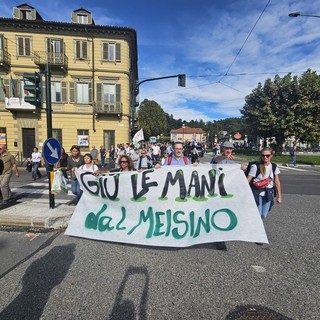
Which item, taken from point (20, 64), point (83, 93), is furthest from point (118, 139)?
point (20, 64)

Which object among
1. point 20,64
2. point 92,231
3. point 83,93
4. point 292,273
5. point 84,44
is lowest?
point 292,273

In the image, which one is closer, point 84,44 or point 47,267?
point 47,267

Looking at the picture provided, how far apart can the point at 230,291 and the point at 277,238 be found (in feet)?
6.97

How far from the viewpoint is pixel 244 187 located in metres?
3.84

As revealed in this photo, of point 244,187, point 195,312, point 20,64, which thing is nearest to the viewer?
point 195,312

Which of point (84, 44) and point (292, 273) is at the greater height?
point (84, 44)

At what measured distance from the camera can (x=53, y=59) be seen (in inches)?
884

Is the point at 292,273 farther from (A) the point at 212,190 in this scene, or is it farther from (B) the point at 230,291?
(A) the point at 212,190

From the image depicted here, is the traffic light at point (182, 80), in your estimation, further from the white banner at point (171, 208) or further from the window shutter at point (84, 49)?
the white banner at point (171, 208)

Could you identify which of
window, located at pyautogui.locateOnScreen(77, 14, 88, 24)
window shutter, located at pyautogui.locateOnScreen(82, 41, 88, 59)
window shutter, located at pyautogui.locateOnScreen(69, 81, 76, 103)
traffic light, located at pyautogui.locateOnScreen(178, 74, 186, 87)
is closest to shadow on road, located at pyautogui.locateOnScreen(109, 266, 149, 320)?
traffic light, located at pyautogui.locateOnScreen(178, 74, 186, 87)

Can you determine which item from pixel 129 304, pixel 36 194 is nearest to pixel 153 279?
pixel 129 304

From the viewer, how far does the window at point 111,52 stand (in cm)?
2309

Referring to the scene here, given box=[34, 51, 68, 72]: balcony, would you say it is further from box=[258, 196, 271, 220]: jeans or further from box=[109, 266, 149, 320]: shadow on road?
box=[109, 266, 149, 320]: shadow on road

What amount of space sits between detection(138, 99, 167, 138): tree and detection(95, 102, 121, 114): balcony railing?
42.6 meters
